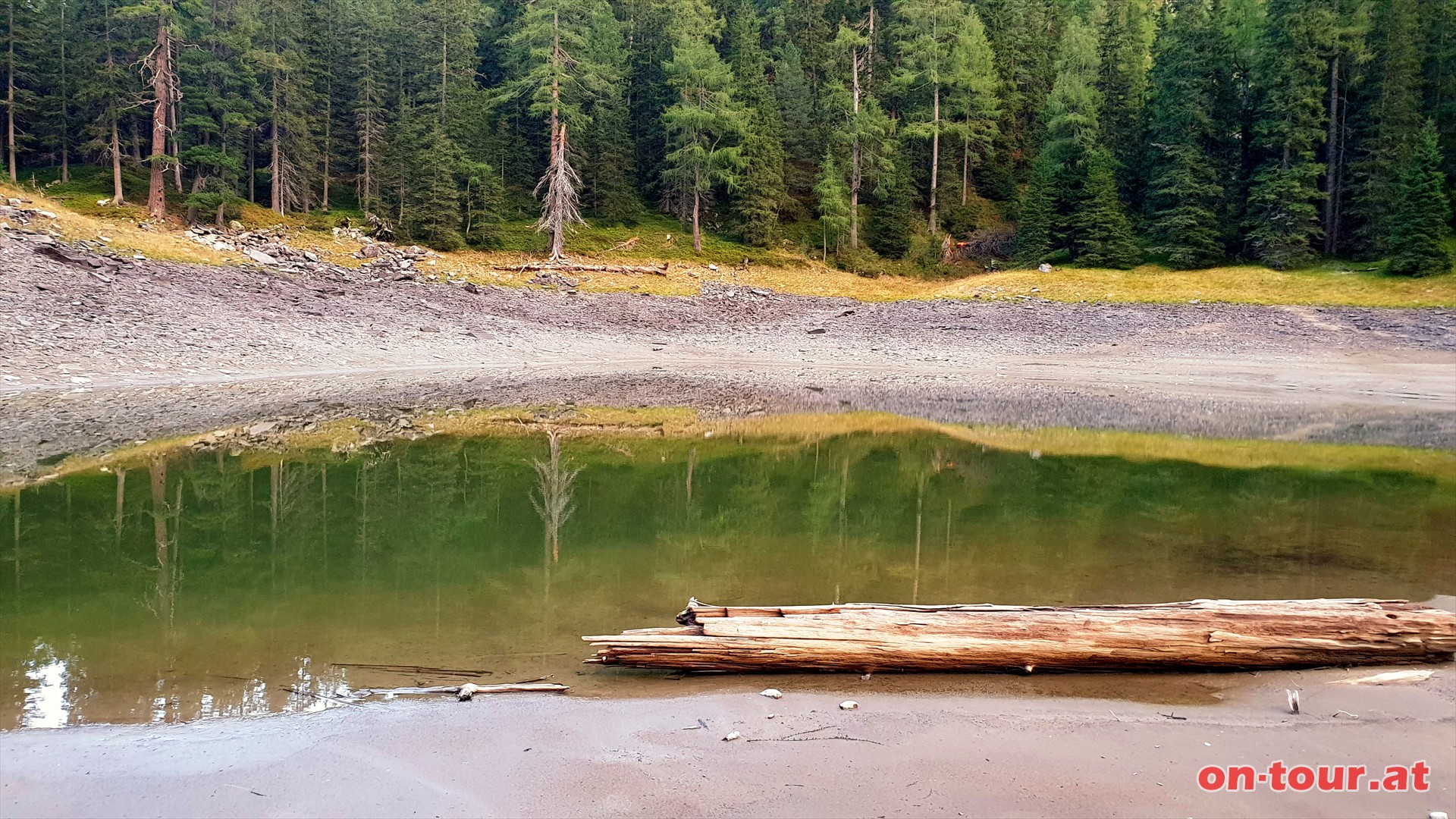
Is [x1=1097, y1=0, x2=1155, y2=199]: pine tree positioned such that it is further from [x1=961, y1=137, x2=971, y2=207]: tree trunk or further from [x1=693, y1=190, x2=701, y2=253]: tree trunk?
[x1=693, y1=190, x2=701, y2=253]: tree trunk

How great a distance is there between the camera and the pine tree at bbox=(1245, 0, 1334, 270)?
33.1 m

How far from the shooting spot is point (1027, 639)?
5293 millimetres

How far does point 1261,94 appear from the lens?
36625 mm

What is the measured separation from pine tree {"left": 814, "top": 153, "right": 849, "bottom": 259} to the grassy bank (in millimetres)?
2631

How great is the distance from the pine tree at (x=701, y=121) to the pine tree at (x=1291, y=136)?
2321cm

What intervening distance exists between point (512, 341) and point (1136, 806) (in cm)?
2390

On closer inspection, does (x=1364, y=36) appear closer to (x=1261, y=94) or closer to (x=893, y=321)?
(x=1261, y=94)

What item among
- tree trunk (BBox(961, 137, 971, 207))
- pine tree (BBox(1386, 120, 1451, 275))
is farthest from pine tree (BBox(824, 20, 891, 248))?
pine tree (BBox(1386, 120, 1451, 275))

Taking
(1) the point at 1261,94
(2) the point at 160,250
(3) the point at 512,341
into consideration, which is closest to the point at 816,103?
(1) the point at 1261,94

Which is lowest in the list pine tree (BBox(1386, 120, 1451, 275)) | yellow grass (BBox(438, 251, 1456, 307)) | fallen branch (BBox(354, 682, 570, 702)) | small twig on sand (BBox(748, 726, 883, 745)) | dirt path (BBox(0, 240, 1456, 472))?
fallen branch (BBox(354, 682, 570, 702))

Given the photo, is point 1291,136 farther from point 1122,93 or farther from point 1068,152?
point 1068,152

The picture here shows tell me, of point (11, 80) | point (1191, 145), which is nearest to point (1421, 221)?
point (1191, 145)

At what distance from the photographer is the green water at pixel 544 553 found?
5.45 m

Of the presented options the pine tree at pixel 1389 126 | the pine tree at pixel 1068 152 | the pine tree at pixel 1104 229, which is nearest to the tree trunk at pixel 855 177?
the pine tree at pixel 1068 152
